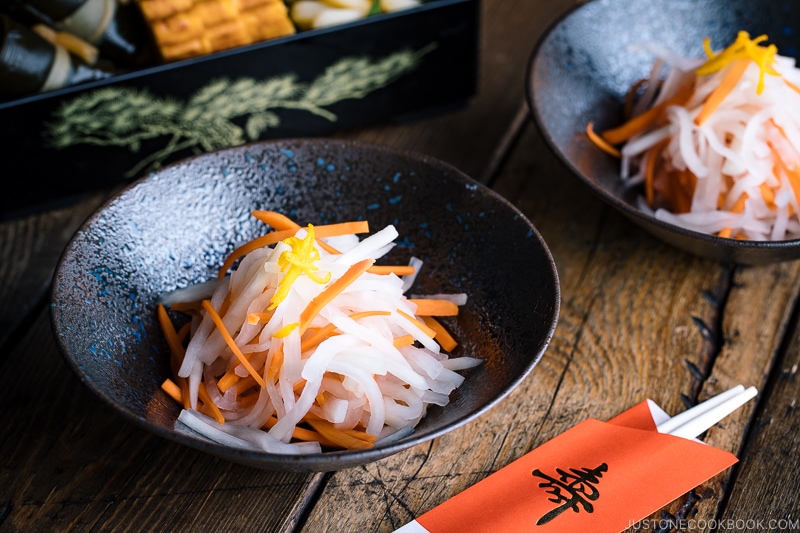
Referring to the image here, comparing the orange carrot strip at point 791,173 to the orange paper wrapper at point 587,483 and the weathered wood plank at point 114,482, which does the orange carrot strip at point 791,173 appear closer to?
the orange paper wrapper at point 587,483

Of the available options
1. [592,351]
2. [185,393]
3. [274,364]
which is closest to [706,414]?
[592,351]

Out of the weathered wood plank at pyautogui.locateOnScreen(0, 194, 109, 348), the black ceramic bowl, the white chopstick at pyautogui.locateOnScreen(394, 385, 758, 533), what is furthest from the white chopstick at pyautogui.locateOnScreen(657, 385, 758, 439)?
the weathered wood plank at pyautogui.locateOnScreen(0, 194, 109, 348)

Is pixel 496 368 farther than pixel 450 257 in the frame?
No

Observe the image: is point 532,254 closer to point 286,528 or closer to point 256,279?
point 256,279

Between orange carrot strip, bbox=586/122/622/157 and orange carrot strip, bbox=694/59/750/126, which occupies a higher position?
orange carrot strip, bbox=694/59/750/126

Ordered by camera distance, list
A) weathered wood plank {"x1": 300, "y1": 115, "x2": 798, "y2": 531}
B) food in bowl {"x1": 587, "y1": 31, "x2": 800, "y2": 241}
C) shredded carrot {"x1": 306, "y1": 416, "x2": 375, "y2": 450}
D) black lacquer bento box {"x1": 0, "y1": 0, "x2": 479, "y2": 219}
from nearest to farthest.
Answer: shredded carrot {"x1": 306, "y1": 416, "x2": 375, "y2": 450}, weathered wood plank {"x1": 300, "y1": 115, "x2": 798, "y2": 531}, food in bowl {"x1": 587, "y1": 31, "x2": 800, "y2": 241}, black lacquer bento box {"x1": 0, "y1": 0, "x2": 479, "y2": 219}

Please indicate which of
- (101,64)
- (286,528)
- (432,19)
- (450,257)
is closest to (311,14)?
(432,19)

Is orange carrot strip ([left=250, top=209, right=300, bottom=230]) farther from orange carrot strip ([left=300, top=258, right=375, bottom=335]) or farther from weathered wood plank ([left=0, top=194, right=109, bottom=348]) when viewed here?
weathered wood plank ([left=0, top=194, right=109, bottom=348])
